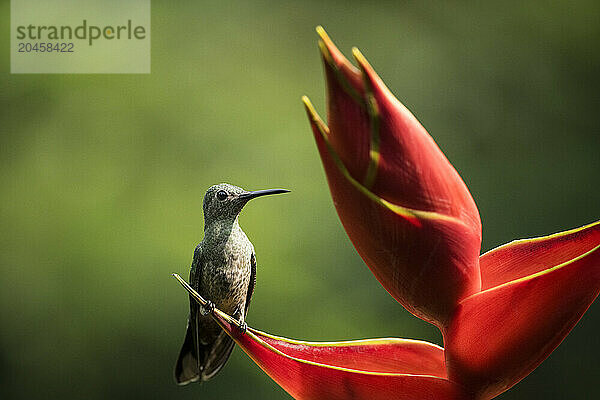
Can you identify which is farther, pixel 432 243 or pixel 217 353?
pixel 217 353

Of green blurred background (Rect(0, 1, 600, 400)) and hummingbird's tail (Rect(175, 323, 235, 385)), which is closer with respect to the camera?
hummingbird's tail (Rect(175, 323, 235, 385))

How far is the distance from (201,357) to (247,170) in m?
1.06

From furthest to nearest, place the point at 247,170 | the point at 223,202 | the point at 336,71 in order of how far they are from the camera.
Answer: the point at 247,170
the point at 223,202
the point at 336,71

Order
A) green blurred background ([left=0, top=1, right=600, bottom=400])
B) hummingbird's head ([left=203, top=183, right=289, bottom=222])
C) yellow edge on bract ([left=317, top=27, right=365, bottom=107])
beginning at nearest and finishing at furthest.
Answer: yellow edge on bract ([left=317, top=27, right=365, bottom=107])
hummingbird's head ([left=203, top=183, right=289, bottom=222])
green blurred background ([left=0, top=1, right=600, bottom=400])

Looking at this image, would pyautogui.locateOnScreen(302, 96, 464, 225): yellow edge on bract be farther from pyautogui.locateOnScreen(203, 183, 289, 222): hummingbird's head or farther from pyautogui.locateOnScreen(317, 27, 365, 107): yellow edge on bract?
pyautogui.locateOnScreen(203, 183, 289, 222): hummingbird's head

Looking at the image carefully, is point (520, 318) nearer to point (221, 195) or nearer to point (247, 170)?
point (221, 195)

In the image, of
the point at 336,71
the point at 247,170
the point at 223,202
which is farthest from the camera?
the point at 247,170

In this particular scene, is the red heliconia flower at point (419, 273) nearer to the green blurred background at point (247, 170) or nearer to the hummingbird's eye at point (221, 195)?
the hummingbird's eye at point (221, 195)

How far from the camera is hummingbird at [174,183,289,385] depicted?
49 centimetres

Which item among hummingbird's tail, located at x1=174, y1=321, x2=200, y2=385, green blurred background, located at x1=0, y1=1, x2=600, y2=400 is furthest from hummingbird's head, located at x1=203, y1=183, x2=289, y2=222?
green blurred background, located at x1=0, y1=1, x2=600, y2=400

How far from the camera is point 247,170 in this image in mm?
1585

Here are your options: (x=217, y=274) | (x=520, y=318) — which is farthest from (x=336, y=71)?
(x=217, y=274)

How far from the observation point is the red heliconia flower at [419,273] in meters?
0.30

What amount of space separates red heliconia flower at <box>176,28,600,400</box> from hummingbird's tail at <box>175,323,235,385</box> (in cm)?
18
